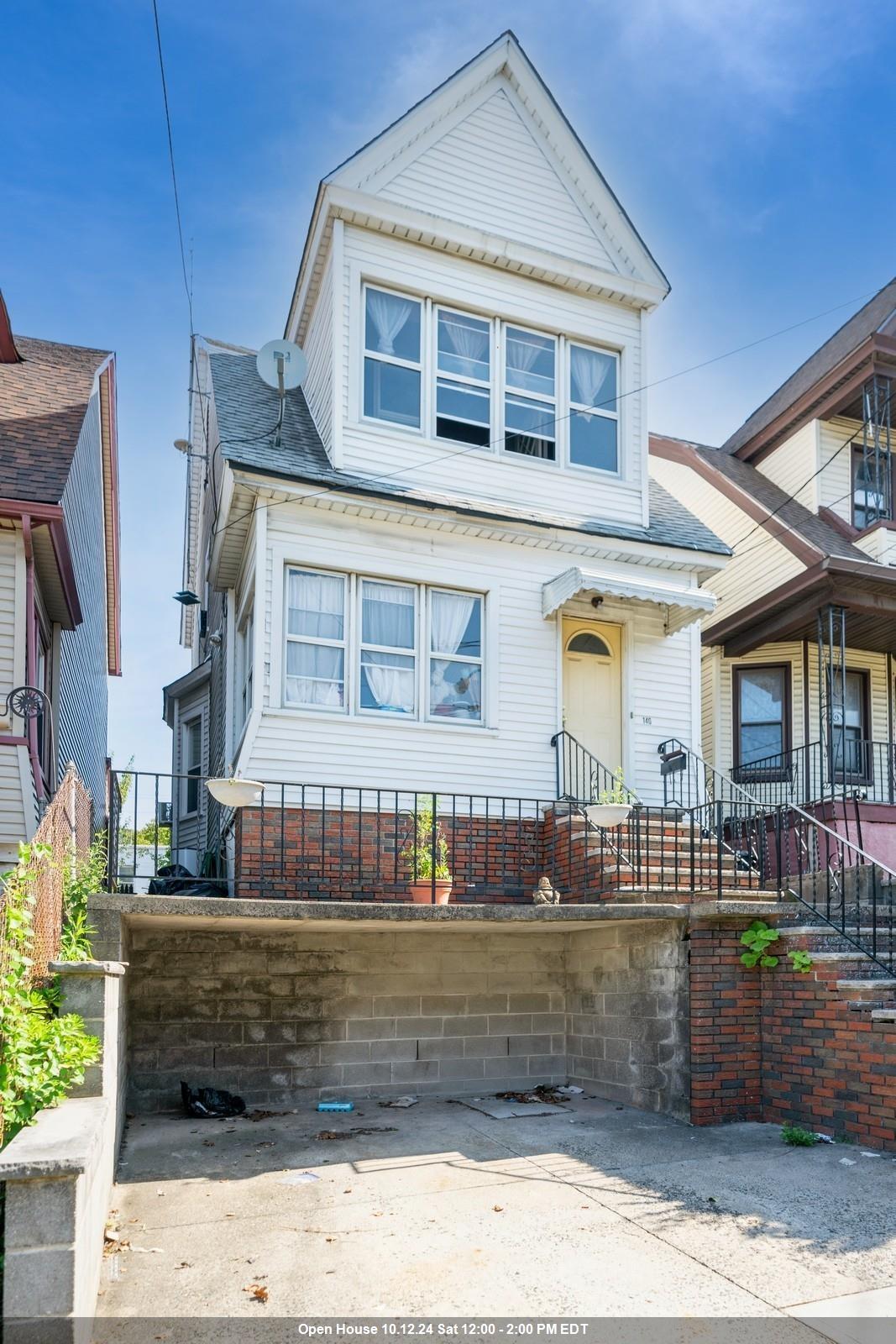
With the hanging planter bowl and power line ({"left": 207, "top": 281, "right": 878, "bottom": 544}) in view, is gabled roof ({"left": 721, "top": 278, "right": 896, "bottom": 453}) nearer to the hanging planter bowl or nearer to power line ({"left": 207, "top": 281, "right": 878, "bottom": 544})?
power line ({"left": 207, "top": 281, "right": 878, "bottom": 544})

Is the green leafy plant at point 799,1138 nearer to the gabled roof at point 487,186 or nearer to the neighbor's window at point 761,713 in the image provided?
the neighbor's window at point 761,713

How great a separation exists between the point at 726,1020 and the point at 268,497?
20.3ft

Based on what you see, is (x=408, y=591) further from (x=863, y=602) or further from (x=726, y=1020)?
(x=863, y=602)

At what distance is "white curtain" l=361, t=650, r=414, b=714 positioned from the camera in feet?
32.6

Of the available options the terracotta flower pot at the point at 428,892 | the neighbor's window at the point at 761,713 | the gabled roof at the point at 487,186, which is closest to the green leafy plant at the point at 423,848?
the terracotta flower pot at the point at 428,892

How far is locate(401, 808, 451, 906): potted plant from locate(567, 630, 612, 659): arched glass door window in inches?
107

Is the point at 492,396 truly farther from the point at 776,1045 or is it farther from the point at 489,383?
the point at 776,1045

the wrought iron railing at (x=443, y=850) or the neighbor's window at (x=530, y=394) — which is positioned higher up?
the neighbor's window at (x=530, y=394)

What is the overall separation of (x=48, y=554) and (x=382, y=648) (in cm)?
336

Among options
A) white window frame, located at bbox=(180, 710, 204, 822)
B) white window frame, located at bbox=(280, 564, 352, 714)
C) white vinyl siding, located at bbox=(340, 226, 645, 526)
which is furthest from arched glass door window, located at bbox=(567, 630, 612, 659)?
white window frame, located at bbox=(180, 710, 204, 822)

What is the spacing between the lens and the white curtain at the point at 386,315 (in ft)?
35.0

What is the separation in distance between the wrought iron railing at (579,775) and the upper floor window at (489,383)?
328 centimetres

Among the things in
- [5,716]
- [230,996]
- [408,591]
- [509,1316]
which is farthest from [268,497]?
[509,1316]

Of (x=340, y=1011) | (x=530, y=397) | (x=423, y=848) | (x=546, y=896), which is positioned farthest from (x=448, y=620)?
(x=340, y=1011)
